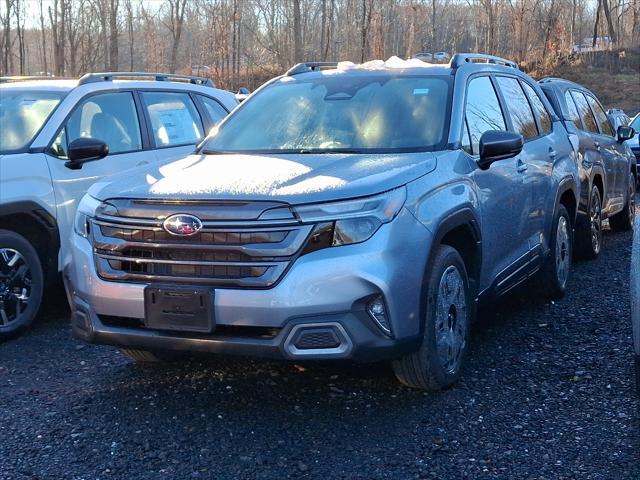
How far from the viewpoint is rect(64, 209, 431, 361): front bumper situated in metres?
3.77

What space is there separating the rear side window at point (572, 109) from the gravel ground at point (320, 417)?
335 centimetres

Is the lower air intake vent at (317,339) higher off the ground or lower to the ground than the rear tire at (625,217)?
higher

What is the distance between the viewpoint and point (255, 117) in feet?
17.9

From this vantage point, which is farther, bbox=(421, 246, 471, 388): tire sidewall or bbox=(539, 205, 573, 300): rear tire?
bbox=(539, 205, 573, 300): rear tire

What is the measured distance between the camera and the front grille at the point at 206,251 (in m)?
3.81

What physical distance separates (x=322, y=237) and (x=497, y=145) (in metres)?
1.47

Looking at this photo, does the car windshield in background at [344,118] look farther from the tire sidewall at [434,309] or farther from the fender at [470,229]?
the tire sidewall at [434,309]

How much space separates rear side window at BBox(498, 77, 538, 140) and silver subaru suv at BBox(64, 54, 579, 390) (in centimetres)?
69

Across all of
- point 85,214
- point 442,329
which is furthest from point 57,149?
point 442,329

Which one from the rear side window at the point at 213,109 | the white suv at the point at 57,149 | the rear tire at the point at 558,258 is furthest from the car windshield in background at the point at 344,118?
the rear side window at the point at 213,109

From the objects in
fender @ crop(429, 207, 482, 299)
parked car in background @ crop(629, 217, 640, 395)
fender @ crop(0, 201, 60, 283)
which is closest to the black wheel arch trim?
fender @ crop(429, 207, 482, 299)

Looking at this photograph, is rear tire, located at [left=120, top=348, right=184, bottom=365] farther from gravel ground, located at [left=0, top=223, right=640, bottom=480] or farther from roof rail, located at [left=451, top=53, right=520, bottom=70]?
roof rail, located at [left=451, top=53, right=520, bottom=70]

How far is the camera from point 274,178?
163 inches

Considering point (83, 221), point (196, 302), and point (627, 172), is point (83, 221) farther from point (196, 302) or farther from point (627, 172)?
point (627, 172)
